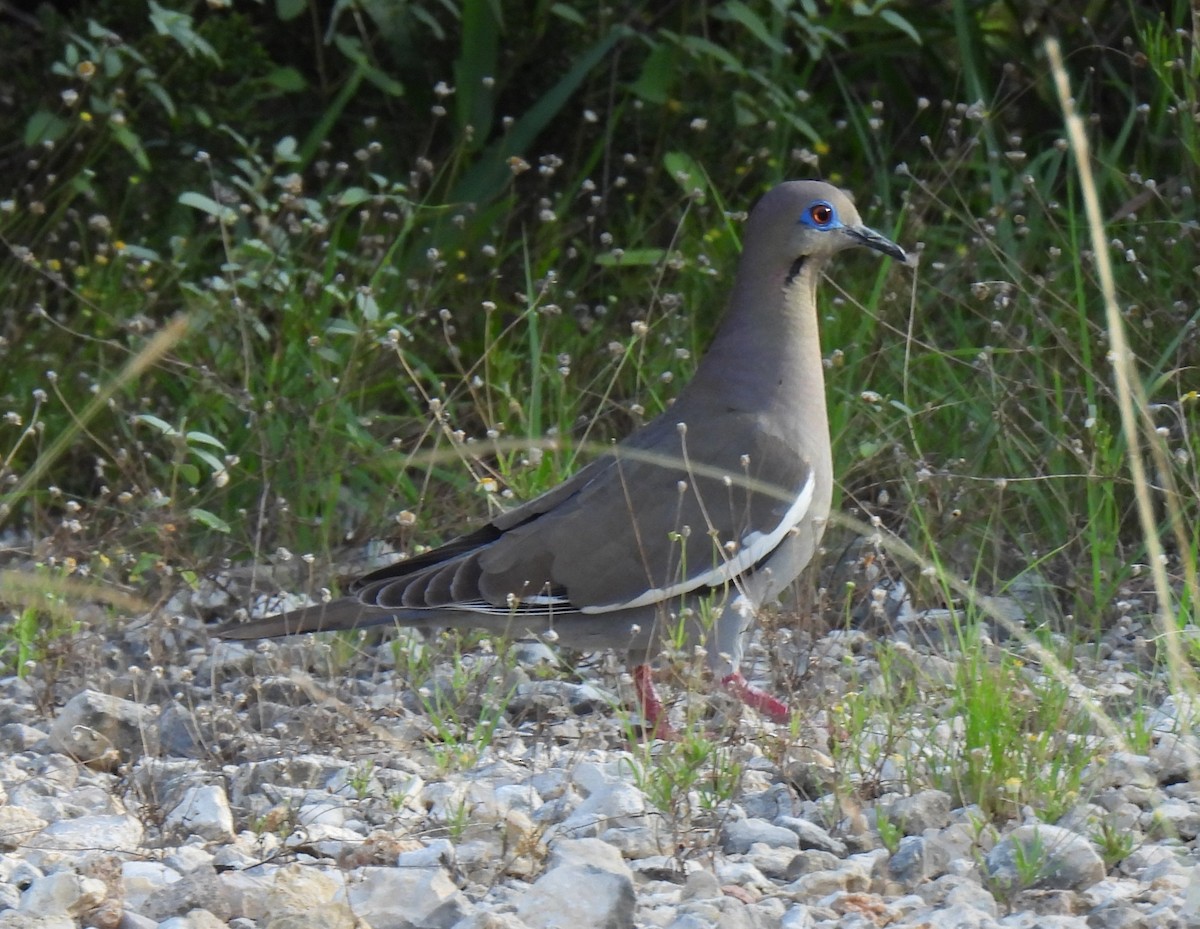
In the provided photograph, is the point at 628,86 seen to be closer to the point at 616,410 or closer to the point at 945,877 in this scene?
the point at 616,410

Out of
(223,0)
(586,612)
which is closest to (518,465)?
(586,612)

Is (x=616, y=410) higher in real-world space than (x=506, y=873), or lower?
higher

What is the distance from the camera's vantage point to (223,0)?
5570mm

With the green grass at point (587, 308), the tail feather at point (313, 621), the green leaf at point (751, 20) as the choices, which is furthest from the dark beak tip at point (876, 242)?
the tail feather at point (313, 621)

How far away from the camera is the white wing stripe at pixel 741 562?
13.8ft

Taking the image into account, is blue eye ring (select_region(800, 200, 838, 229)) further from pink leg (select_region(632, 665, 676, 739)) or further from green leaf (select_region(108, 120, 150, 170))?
green leaf (select_region(108, 120, 150, 170))

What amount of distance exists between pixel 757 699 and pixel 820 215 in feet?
4.19

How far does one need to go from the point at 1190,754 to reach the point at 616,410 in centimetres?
274

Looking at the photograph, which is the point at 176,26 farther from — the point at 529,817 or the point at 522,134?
the point at 529,817

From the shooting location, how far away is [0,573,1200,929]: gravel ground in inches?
113

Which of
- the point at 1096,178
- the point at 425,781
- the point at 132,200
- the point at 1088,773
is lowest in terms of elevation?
the point at 425,781

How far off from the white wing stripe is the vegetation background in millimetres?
187

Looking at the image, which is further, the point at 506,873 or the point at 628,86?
the point at 628,86

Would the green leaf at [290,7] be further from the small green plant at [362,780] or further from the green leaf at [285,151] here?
the small green plant at [362,780]
